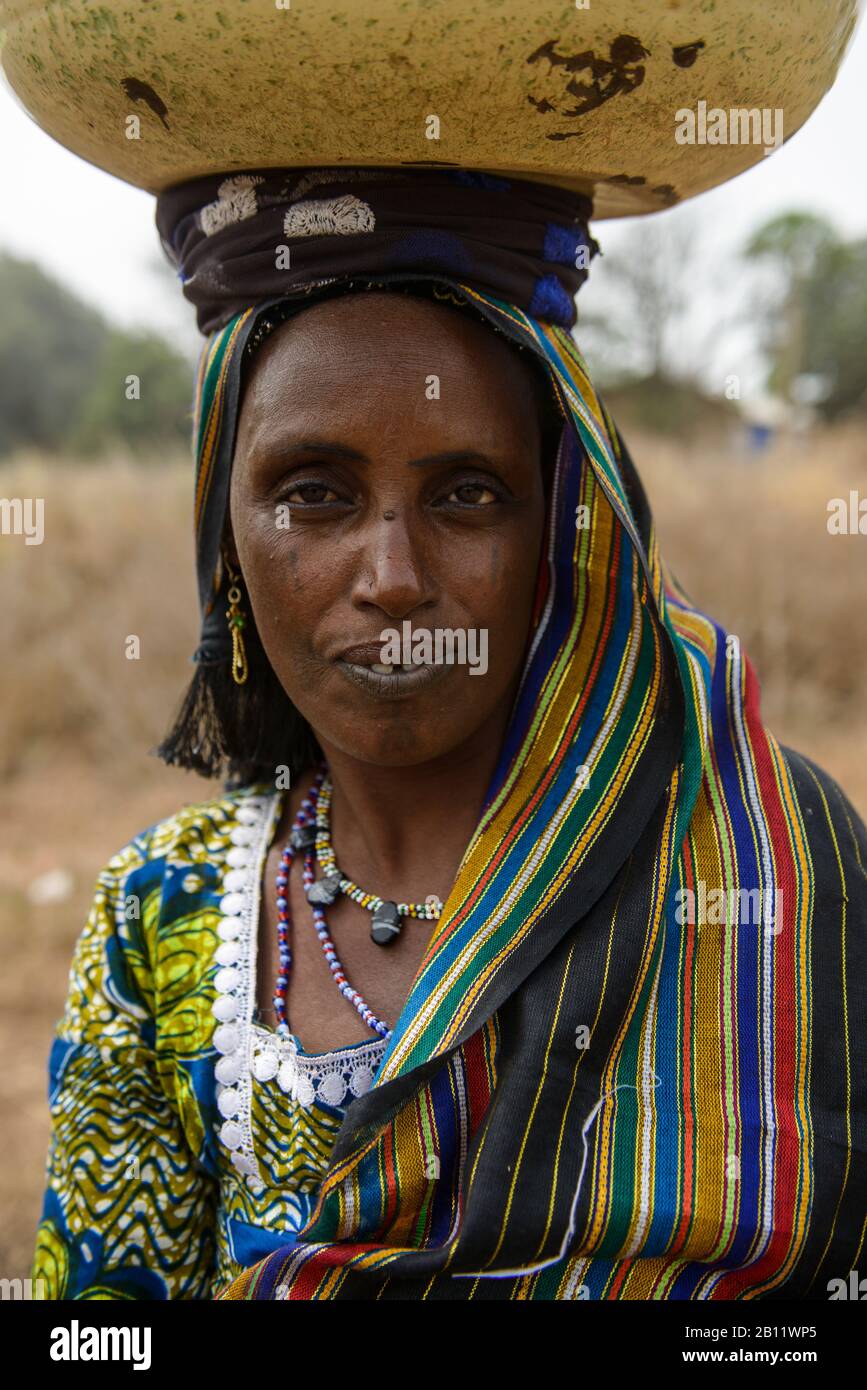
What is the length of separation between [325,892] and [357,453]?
0.63m

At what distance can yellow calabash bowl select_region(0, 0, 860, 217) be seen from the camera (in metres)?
1.12

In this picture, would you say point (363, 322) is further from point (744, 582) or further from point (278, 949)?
point (744, 582)

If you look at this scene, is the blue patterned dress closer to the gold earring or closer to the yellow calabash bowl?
the gold earring

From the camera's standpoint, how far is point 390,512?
136cm

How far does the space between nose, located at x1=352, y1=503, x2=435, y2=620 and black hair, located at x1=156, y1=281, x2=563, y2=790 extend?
0.39m

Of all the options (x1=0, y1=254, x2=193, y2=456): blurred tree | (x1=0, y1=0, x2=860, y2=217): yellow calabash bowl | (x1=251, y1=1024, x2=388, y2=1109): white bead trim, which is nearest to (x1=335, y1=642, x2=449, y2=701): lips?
(x1=251, y1=1024, x2=388, y2=1109): white bead trim

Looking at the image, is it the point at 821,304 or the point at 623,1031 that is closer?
the point at 623,1031

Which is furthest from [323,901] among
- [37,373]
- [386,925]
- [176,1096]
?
[37,373]

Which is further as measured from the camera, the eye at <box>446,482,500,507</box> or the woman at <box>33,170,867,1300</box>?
the eye at <box>446,482,500,507</box>

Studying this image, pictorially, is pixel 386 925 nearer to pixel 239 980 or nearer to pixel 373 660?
pixel 239 980

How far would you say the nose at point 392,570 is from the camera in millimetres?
1339
